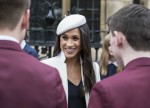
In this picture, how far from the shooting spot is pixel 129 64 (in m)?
2.47

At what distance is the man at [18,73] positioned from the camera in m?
2.13

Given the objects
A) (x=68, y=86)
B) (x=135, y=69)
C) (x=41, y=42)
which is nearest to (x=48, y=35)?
(x=41, y=42)

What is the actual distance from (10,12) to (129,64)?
0.66m

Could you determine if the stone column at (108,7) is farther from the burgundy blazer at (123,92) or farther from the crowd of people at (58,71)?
the burgundy blazer at (123,92)

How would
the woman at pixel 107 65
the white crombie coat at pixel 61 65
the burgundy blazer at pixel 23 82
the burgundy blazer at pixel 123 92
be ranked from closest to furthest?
the burgundy blazer at pixel 23 82
the burgundy blazer at pixel 123 92
the white crombie coat at pixel 61 65
the woman at pixel 107 65

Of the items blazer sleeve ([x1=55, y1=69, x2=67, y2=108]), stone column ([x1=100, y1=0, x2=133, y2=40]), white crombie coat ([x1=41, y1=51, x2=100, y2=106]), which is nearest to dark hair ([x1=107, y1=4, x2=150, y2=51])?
blazer sleeve ([x1=55, y1=69, x2=67, y2=108])

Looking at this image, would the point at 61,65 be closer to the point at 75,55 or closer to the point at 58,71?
the point at 75,55

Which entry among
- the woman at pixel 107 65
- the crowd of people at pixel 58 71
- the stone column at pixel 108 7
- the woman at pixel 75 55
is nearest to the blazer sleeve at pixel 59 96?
the crowd of people at pixel 58 71

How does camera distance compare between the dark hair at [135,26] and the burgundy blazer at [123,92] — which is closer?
the burgundy blazer at [123,92]

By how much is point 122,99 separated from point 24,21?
0.58 m

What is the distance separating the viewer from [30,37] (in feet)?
30.9

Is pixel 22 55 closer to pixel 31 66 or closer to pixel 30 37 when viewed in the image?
pixel 31 66

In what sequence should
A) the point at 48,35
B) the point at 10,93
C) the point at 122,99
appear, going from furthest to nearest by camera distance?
the point at 48,35
the point at 122,99
the point at 10,93

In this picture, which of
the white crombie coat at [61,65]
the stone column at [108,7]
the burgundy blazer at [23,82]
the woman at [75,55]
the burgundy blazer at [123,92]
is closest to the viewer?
the burgundy blazer at [23,82]
